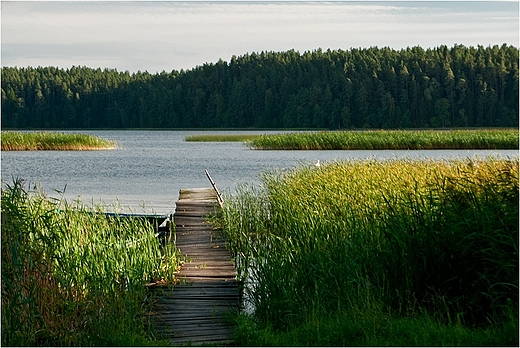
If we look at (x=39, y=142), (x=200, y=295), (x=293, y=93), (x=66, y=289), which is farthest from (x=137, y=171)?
(x=293, y=93)

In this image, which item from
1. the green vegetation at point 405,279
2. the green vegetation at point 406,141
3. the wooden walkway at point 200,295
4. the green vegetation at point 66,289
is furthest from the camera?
the green vegetation at point 406,141

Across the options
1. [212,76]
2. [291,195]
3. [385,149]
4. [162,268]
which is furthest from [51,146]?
[212,76]

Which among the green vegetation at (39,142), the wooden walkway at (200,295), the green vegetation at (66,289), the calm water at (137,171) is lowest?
the calm water at (137,171)

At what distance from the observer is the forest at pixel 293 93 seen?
79.8m

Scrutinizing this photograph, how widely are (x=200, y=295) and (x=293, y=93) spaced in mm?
85456

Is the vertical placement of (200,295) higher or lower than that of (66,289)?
lower

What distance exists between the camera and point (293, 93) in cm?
9269

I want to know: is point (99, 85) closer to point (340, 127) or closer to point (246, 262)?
point (340, 127)

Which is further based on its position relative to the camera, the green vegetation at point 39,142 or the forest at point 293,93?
the forest at point 293,93

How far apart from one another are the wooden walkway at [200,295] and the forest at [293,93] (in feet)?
226

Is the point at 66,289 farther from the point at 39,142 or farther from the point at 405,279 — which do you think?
the point at 39,142

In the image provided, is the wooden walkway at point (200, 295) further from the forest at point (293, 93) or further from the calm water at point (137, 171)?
the forest at point (293, 93)

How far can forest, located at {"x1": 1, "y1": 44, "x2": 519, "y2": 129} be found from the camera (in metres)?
79.8

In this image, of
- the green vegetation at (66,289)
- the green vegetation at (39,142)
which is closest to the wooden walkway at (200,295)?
the green vegetation at (66,289)
